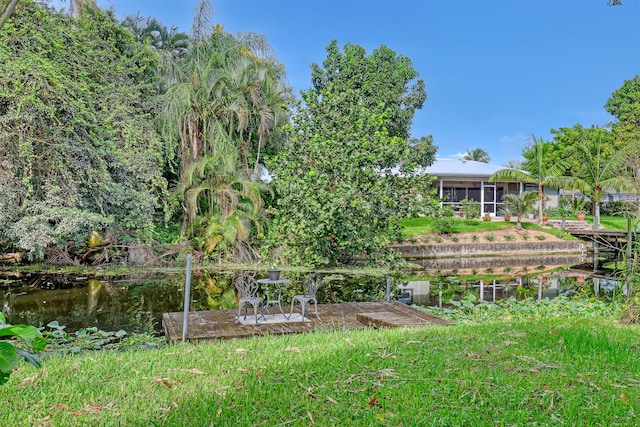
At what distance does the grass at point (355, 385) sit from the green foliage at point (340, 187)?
32.4 ft

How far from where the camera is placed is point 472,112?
2861 cm

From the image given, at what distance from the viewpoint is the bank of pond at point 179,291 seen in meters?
9.36

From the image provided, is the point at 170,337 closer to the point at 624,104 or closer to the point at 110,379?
the point at 110,379

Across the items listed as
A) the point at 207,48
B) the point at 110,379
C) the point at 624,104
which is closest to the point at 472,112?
the point at 624,104

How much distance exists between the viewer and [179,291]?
40.6ft

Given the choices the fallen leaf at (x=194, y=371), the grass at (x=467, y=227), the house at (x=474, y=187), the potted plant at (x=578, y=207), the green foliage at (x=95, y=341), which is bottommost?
the green foliage at (x=95, y=341)

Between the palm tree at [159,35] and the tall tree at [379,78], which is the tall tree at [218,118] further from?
the tall tree at [379,78]

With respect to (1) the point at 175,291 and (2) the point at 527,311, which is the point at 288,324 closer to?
(2) the point at 527,311

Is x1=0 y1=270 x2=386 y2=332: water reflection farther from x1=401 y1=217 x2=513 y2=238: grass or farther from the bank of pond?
x1=401 y1=217 x2=513 y2=238: grass

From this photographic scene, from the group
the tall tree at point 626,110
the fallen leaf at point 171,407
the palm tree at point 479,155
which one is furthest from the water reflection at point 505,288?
the palm tree at point 479,155

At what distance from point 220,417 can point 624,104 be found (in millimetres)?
39616

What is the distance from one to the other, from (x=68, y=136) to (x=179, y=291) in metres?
5.54

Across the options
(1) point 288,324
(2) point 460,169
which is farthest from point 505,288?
(2) point 460,169

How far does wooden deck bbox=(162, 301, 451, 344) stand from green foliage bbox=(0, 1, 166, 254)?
688 cm
